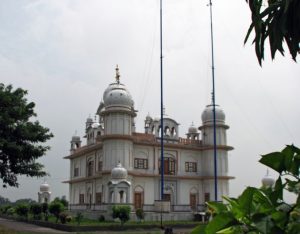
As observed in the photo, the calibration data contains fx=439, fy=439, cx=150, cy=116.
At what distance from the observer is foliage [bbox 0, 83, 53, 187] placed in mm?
16250

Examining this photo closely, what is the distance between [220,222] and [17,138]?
52.9 feet

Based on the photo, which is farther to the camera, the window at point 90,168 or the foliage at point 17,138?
the window at point 90,168

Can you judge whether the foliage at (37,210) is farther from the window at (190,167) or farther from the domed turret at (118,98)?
the window at (190,167)

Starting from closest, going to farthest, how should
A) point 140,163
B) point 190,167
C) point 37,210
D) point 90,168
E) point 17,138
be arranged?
point 17,138, point 37,210, point 140,163, point 190,167, point 90,168

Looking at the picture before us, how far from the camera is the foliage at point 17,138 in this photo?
16.2 metres

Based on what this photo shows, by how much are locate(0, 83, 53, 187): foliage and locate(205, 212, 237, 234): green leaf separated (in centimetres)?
1529

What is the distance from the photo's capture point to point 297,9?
2314 mm

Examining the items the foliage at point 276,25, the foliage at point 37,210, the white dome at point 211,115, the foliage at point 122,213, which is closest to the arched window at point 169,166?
the white dome at point 211,115

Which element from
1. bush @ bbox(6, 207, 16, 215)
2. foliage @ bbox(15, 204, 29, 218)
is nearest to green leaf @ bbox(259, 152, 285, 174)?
foliage @ bbox(15, 204, 29, 218)

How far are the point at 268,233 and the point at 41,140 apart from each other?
16.8 m

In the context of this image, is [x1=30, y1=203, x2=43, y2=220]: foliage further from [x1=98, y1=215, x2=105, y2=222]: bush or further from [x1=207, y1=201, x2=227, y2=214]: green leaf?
[x1=207, y1=201, x2=227, y2=214]: green leaf

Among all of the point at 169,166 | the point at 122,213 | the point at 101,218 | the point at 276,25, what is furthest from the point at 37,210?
the point at 276,25

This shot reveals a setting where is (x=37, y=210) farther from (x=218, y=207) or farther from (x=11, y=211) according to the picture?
(x=218, y=207)

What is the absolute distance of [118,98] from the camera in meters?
32.3
